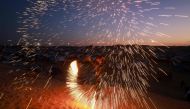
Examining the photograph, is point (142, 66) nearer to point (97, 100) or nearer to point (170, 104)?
point (170, 104)

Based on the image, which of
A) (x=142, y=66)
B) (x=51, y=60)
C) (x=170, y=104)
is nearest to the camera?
(x=170, y=104)

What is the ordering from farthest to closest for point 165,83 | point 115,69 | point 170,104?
point 115,69 → point 165,83 → point 170,104

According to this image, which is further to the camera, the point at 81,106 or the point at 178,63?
the point at 178,63

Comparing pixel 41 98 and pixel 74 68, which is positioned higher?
pixel 41 98

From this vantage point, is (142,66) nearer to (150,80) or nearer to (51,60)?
(150,80)

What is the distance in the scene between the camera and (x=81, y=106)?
51.4 feet

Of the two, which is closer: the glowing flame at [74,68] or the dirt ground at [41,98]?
the dirt ground at [41,98]

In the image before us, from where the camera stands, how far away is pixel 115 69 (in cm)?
3881

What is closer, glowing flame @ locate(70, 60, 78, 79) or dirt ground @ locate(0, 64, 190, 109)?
dirt ground @ locate(0, 64, 190, 109)

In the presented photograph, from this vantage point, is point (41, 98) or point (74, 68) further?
point (74, 68)

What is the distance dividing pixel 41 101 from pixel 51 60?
31.8 metres

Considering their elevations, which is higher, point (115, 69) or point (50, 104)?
point (50, 104)

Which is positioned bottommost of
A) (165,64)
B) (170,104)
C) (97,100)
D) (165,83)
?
(165,64)

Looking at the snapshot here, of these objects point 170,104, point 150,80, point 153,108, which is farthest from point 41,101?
point 150,80
